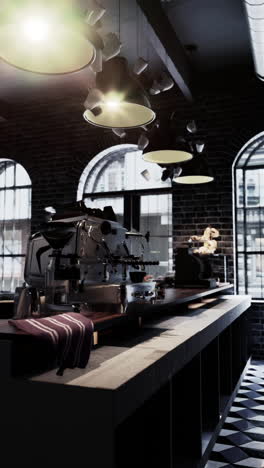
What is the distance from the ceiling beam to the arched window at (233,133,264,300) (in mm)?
1249

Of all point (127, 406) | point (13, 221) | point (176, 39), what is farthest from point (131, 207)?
point (127, 406)

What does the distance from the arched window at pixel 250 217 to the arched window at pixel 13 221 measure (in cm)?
349

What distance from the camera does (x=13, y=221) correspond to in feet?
24.8

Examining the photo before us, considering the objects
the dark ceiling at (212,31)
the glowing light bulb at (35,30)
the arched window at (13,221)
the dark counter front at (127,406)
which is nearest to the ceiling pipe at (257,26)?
the dark ceiling at (212,31)

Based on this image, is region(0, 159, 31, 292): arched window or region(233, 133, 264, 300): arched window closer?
region(233, 133, 264, 300): arched window

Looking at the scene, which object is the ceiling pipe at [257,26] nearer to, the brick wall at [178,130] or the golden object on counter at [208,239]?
the brick wall at [178,130]

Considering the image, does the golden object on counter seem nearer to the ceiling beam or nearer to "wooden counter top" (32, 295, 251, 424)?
the ceiling beam

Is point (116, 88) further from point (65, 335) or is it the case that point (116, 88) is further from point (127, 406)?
point (127, 406)

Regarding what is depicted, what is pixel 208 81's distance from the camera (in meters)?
6.21

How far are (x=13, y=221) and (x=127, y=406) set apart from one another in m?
6.51

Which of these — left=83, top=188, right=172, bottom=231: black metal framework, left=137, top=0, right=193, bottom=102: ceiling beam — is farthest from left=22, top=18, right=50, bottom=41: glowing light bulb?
left=83, top=188, right=172, bottom=231: black metal framework

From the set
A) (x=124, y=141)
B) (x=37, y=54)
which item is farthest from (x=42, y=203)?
(x=37, y=54)

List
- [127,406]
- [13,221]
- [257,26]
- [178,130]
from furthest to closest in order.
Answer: [13,221] → [178,130] → [257,26] → [127,406]

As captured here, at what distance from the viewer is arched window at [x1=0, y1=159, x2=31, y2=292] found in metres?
7.44
